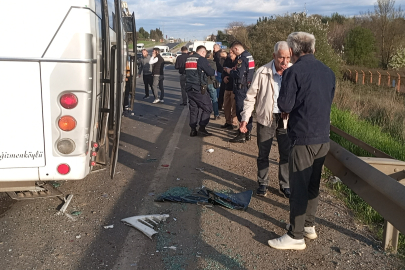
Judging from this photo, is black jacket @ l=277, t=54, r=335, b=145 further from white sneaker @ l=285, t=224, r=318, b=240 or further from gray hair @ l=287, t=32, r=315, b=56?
white sneaker @ l=285, t=224, r=318, b=240

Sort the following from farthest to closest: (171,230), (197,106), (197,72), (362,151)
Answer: (197,106), (197,72), (362,151), (171,230)

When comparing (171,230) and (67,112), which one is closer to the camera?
(67,112)

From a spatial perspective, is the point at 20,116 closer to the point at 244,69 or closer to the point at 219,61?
the point at 244,69

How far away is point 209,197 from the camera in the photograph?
17.9ft

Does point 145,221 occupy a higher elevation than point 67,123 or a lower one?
lower

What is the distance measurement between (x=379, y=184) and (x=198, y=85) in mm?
6191

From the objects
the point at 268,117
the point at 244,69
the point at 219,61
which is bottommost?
the point at 268,117

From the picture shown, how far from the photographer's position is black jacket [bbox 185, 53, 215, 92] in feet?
30.8

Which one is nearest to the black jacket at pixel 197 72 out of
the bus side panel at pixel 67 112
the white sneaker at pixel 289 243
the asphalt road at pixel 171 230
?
the asphalt road at pixel 171 230

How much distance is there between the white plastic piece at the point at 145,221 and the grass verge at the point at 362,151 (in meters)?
2.43

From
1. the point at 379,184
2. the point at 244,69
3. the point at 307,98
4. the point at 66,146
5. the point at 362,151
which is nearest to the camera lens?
the point at 379,184

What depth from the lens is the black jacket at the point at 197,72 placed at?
938 centimetres

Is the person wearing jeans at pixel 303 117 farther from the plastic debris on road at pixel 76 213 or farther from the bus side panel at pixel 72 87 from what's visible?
the plastic debris on road at pixel 76 213

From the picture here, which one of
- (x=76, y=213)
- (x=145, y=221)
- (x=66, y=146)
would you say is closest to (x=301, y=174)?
(x=145, y=221)
